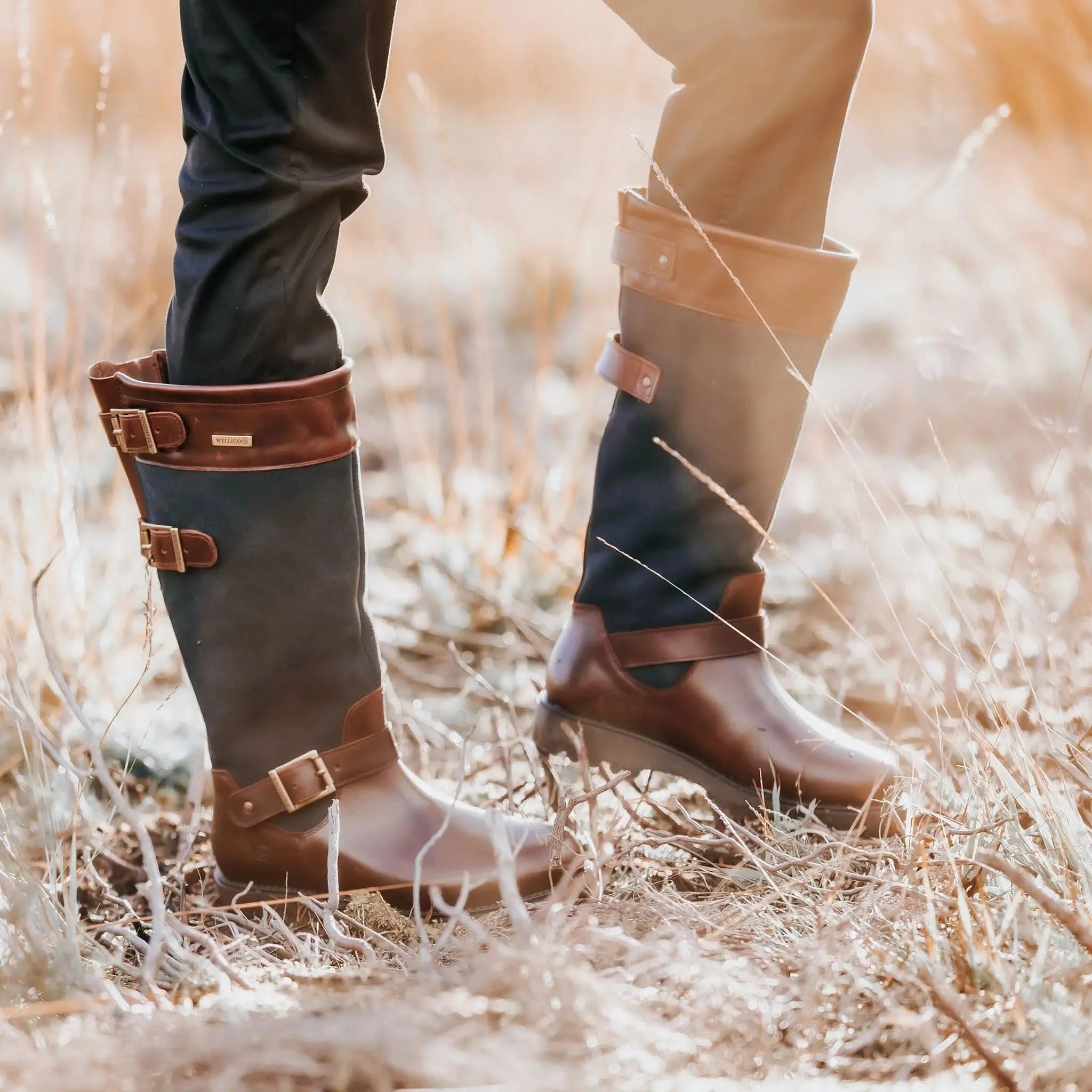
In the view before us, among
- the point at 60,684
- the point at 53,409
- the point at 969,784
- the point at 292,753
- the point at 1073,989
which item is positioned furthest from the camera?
the point at 53,409

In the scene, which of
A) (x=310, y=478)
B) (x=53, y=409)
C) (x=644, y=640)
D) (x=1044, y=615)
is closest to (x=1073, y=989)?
(x=1044, y=615)

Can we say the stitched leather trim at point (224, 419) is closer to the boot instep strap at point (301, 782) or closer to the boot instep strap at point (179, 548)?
the boot instep strap at point (179, 548)

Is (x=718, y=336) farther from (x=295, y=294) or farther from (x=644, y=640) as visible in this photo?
(x=295, y=294)

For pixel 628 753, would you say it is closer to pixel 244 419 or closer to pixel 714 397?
pixel 714 397

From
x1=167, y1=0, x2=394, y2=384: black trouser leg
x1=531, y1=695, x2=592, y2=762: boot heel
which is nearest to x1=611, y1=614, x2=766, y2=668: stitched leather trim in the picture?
x1=531, y1=695, x2=592, y2=762: boot heel

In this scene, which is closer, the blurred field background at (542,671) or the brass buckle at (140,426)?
the blurred field background at (542,671)

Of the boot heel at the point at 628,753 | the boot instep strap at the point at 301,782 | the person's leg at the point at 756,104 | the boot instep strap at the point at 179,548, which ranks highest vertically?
the person's leg at the point at 756,104

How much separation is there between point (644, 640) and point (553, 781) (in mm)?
203

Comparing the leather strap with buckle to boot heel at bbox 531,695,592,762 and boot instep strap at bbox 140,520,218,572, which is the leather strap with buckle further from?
boot heel at bbox 531,695,592,762

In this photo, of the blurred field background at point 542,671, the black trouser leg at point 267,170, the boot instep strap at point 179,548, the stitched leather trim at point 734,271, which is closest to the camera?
the blurred field background at point 542,671

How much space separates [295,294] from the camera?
114 centimetres

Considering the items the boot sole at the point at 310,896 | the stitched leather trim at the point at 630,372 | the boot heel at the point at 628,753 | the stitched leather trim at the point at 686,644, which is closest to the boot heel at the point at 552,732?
the boot heel at the point at 628,753

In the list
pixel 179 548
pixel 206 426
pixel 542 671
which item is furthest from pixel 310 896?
pixel 542 671

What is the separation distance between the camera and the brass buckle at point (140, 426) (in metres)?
1.15
